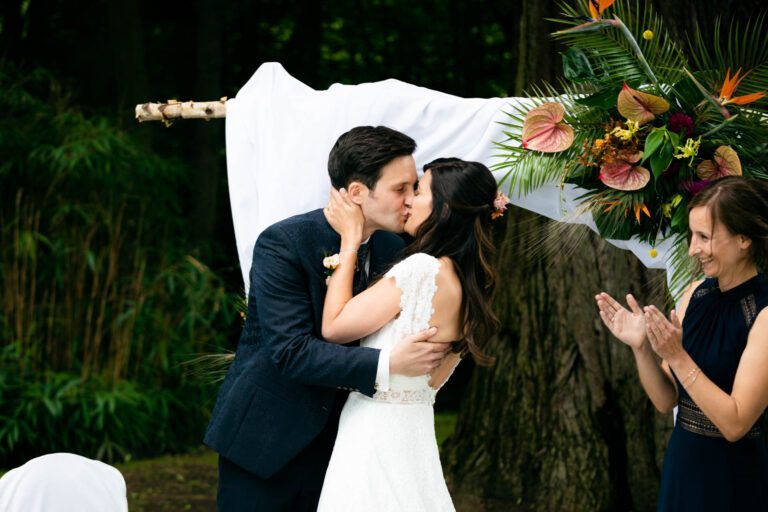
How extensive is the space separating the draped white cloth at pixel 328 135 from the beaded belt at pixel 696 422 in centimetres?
71

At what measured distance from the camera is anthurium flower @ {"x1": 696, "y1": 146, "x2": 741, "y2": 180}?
10.3 ft

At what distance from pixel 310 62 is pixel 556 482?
15.4ft

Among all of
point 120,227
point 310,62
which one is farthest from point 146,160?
point 310,62

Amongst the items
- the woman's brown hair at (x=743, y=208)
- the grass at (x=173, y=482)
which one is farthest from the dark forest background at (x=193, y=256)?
the woman's brown hair at (x=743, y=208)

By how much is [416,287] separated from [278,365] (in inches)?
16.3

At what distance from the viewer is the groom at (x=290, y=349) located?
2834 mm

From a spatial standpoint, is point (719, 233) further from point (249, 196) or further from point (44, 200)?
point (44, 200)

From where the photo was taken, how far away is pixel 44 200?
6.40 m

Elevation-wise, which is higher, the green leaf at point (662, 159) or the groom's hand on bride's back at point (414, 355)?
the green leaf at point (662, 159)

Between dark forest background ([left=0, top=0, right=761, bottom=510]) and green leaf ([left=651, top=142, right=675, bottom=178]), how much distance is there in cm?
158

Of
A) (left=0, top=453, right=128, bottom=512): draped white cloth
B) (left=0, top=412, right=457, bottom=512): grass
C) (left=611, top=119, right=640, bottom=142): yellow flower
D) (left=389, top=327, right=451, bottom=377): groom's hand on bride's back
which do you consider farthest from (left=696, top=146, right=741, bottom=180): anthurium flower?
(left=0, top=412, right=457, bottom=512): grass

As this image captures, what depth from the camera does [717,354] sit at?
287cm

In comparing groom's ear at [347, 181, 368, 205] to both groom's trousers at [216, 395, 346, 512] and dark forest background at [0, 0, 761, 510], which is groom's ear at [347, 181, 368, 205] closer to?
groom's trousers at [216, 395, 346, 512]

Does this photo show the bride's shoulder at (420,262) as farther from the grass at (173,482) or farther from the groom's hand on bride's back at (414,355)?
the grass at (173,482)
